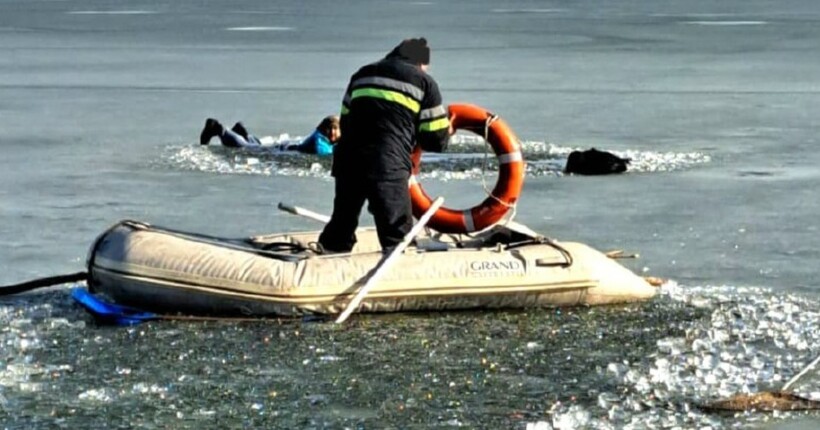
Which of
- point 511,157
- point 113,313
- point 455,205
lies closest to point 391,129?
point 511,157

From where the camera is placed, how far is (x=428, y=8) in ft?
118

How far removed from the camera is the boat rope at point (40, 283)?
363 inches

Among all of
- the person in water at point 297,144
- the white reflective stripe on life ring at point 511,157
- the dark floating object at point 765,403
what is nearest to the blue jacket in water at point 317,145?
the person in water at point 297,144

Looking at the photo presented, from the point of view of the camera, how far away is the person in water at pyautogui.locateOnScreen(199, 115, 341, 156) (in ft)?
48.0

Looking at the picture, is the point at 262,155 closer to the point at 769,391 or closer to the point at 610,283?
the point at 610,283

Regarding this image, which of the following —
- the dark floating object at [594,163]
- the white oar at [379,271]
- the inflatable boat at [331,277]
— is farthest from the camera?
the dark floating object at [594,163]

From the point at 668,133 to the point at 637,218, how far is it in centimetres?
479

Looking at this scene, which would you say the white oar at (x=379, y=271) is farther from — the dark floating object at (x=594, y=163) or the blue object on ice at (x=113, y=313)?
the dark floating object at (x=594, y=163)

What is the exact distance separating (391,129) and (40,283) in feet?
6.50

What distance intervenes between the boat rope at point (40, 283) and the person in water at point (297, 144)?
526 centimetres

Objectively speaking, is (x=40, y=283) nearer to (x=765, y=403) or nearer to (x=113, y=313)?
(x=113, y=313)

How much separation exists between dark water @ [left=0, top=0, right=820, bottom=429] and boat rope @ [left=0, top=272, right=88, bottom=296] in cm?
7

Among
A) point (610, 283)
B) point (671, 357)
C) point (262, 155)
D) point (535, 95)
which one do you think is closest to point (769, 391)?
point (671, 357)

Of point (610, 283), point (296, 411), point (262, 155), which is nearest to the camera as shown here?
point (296, 411)
